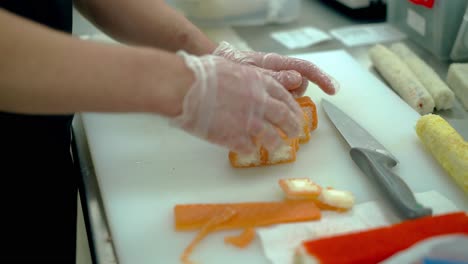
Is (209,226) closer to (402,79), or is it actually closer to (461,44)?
(402,79)

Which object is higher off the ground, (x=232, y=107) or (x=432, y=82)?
(x=232, y=107)

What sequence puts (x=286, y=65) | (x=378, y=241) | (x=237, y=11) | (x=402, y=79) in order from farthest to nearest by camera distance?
(x=237, y=11), (x=402, y=79), (x=286, y=65), (x=378, y=241)

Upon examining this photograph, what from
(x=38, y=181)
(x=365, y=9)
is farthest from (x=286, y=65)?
(x=365, y=9)

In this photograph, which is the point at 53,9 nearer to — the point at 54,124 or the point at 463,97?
the point at 54,124

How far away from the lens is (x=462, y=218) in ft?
2.18

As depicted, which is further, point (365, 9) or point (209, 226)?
point (365, 9)

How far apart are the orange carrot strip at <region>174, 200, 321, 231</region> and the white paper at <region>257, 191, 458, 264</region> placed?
0.5 inches

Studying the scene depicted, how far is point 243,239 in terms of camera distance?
71 cm

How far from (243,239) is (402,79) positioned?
1.95 ft

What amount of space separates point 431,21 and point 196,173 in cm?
74

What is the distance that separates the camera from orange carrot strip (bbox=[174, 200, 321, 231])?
0.73 meters

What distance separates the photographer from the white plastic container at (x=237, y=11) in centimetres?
145

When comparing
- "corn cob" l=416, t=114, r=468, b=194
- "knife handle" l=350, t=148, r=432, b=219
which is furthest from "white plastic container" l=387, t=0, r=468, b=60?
"knife handle" l=350, t=148, r=432, b=219

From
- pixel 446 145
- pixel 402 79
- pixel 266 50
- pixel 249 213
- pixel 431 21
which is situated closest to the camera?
pixel 249 213
